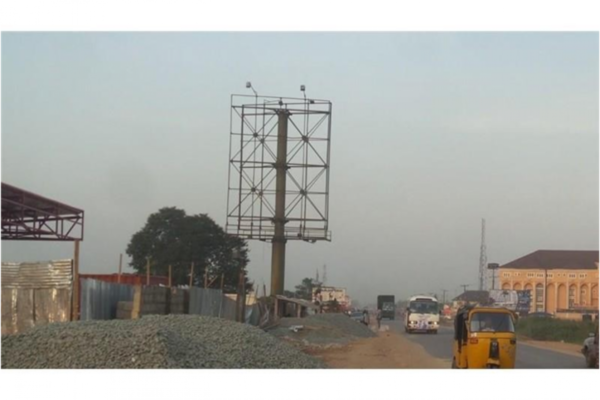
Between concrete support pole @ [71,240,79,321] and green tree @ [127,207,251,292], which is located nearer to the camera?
concrete support pole @ [71,240,79,321]

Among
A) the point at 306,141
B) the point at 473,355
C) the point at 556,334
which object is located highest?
the point at 306,141

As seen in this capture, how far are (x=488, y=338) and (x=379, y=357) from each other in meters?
12.0

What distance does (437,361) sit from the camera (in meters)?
28.8

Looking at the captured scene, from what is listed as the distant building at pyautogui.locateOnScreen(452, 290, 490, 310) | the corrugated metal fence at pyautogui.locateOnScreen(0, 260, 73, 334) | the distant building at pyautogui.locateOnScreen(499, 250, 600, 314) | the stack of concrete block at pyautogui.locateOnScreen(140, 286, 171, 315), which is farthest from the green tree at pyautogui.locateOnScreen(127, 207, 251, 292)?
the corrugated metal fence at pyautogui.locateOnScreen(0, 260, 73, 334)

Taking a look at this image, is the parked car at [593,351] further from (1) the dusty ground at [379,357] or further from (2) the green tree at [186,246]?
(2) the green tree at [186,246]

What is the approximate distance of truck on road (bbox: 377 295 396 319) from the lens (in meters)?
98.8

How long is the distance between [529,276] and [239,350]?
101927 millimetres

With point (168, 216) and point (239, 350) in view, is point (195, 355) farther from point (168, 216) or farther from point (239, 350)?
point (168, 216)

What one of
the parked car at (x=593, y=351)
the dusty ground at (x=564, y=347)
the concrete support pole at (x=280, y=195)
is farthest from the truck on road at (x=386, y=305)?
A: the parked car at (x=593, y=351)

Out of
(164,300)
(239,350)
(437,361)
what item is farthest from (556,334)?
(239,350)

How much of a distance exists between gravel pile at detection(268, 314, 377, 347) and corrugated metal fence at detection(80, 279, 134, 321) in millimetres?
13719

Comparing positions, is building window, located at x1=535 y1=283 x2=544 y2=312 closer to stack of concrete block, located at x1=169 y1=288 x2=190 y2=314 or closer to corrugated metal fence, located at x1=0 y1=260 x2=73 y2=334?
stack of concrete block, located at x1=169 y1=288 x2=190 y2=314

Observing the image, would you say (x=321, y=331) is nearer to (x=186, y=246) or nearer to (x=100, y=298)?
(x=100, y=298)

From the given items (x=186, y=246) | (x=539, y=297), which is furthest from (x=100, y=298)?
(x=539, y=297)
